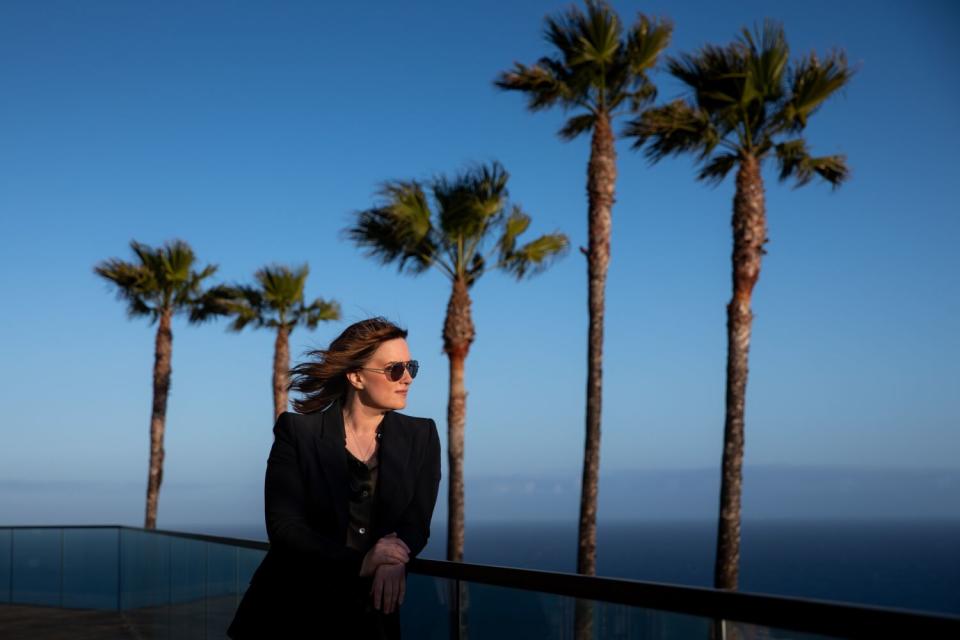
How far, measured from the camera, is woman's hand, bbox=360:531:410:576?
310 cm

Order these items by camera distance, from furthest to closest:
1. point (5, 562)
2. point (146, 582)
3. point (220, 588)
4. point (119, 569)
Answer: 1. point (5, 562)
2. point (119, 569)
3. point (146, 582)
4. point (220, 588)

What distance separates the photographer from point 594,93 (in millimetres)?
20891

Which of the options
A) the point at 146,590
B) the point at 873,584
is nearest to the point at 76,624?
the point at 146,590

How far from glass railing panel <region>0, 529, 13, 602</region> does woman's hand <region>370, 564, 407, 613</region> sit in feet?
46.2

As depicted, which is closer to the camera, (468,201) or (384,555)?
(384,555)

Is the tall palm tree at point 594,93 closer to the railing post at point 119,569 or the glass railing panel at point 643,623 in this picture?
the railing post at point 119,569

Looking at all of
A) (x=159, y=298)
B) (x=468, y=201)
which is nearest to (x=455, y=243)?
(x=468, y=201)

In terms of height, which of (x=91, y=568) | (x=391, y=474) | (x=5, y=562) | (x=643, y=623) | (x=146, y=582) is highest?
(x=391, y=474)

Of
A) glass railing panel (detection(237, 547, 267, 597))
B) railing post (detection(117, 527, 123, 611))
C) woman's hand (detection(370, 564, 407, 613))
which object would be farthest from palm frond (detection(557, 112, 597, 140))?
woman's hand (detection(370, 564, 407, 613))

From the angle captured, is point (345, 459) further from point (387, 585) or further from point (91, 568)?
point (91, 568)

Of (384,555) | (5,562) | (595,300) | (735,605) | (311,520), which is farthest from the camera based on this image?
(595,300)

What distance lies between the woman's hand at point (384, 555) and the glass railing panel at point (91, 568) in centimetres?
1183

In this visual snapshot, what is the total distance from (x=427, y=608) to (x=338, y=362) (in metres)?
1.03

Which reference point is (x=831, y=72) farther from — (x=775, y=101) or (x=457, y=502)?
(x=457, y=502)
